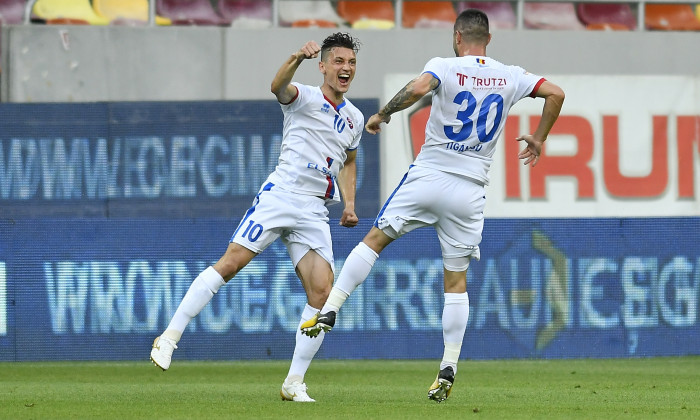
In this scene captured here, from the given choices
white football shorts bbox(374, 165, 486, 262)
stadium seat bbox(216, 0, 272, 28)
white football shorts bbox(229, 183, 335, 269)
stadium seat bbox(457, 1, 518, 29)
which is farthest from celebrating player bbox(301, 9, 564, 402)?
stadium seat bbox(457, 1, 518, 29)

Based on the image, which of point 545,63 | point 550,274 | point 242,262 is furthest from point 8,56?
point 242,262

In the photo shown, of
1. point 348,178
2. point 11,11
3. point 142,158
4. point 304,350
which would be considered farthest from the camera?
point 11,11

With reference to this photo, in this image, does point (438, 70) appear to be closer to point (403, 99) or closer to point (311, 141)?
point (403, 99)

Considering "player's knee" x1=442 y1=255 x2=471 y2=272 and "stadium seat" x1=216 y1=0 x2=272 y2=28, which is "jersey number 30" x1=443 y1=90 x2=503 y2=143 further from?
"stadium seat" x1=216 y1=0 x2=272 y2=28

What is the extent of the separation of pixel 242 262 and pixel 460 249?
1280 mm

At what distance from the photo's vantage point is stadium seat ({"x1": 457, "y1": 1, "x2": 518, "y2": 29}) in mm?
20312

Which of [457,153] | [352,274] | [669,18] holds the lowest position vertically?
[352,274]

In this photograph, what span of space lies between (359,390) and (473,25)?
292cm

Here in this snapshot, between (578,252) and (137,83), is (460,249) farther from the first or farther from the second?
(137,83)

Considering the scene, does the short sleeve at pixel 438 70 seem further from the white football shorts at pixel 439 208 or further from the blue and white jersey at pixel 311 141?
the blue and white jersey at pixel 311 141

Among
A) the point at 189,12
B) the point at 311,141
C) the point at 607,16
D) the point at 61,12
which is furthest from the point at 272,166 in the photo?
the point at 311,141

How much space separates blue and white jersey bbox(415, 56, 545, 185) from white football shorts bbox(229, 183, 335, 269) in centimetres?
76

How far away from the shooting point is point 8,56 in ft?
60.6

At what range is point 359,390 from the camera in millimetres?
9664
